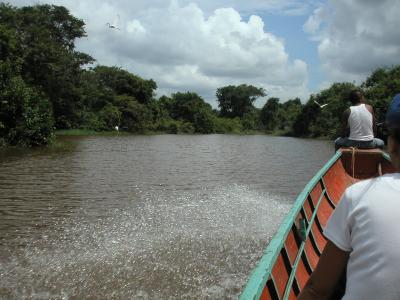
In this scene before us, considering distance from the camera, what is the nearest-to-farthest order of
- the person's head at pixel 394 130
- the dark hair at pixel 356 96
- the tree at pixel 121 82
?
the person's head at pixel 394 130 < the dark hair at pixel 356 96 < the tree at pixel 121 82

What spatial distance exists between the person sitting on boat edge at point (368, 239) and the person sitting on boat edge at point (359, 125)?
6.40 meters

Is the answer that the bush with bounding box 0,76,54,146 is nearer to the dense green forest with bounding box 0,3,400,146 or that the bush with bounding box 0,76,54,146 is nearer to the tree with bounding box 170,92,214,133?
the dense green forest with bounding box 0,3,400,146

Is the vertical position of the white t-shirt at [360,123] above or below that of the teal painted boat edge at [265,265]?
above

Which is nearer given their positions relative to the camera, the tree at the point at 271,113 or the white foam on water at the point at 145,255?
the white foam on water at the point at 145,255

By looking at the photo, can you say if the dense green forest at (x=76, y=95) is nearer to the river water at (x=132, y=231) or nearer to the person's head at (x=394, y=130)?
the river water at (x=132, y=231)

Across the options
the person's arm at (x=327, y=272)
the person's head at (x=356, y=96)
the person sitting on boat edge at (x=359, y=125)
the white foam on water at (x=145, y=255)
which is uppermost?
the person's head at (x=356, y=96)

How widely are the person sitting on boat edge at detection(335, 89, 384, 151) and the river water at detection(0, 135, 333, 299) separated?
7.09 feet

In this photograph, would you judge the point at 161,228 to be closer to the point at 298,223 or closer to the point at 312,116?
the point at 298,223

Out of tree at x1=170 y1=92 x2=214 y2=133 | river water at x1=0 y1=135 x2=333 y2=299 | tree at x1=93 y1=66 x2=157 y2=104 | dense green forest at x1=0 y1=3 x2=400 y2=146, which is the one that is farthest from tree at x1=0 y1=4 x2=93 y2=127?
tree at x1=170 y1=92 x2=214 y2=133

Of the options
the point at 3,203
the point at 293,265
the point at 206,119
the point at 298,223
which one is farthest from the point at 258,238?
the point at 206,119

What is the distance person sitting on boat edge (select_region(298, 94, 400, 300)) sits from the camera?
1454mm

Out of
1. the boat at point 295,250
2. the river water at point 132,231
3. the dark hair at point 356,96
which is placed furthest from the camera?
the dark hair at point 356,96

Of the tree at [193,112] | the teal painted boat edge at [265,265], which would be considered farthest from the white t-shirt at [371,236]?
the tree at [193,112]

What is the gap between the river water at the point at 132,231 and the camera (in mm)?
5352
